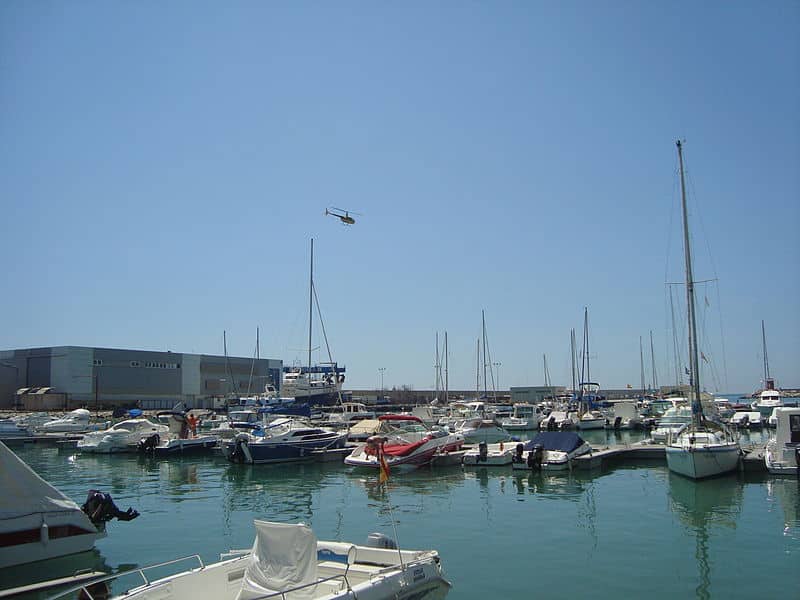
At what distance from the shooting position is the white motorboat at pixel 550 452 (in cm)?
3562

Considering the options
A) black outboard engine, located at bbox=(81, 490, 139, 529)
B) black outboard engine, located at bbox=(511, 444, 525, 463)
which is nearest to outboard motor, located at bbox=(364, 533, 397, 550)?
black outboard engine, located at bbox=(81, 490, 139, 529)

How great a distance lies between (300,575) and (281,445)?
31.2m

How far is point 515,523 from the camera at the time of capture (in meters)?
23.1

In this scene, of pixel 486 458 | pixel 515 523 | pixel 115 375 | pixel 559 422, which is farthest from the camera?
pixel 115 375

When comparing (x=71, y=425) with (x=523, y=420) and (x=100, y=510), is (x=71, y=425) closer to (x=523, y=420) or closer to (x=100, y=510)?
(x=523, y=420)

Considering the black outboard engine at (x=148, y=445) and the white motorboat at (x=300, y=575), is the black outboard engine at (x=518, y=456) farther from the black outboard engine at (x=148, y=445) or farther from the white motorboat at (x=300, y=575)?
the black outboard engine at (x=148, y=445)

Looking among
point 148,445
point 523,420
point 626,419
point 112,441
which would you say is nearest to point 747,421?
point 626,419

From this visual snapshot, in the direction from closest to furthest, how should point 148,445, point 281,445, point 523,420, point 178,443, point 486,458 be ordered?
1. point 486,458
2. point 281,445
3. point 178,443
4. point 148,445
5. point 523,420

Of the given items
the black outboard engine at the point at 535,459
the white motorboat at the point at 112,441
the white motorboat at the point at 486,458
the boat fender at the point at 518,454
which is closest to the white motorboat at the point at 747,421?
the white motorboat at the point at 486,458

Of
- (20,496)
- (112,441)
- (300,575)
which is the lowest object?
(112,441)

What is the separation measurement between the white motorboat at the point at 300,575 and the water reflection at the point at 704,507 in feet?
23.1

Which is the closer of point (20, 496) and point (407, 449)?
point (20, 496)

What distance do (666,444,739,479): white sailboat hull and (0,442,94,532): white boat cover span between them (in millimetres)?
26516

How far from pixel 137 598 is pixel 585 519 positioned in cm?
1672
